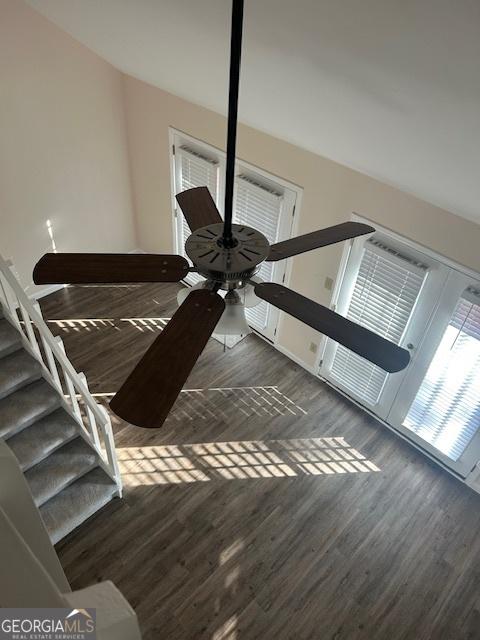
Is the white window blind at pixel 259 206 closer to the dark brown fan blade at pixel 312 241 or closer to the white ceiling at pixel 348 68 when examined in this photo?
the white ceiling at pixel 348 68

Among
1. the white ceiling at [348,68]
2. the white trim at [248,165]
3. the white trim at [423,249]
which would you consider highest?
the white ceiling at [348,68]

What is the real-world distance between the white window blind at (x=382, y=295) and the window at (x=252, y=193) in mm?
832

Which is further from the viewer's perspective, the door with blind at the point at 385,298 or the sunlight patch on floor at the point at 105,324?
the sunlight patch on floor at the point at 105,324

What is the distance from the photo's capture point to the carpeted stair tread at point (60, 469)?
3379mm

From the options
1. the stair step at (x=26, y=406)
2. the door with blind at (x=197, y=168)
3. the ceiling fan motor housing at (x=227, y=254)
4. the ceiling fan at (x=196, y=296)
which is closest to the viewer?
the ceiling fan at (x=196, y=296)

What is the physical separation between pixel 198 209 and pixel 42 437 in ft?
8.33

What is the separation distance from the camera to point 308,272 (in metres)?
4.32

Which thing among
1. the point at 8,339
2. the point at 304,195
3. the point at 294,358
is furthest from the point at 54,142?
the point at 294,358

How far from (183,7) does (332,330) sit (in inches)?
59.5

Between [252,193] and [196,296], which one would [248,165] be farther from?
[196,296]

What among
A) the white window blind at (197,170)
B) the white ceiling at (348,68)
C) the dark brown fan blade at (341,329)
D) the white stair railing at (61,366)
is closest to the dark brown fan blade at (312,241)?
the dark brown fan blade at (341,329)

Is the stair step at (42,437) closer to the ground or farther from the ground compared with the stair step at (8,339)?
closer to the ground

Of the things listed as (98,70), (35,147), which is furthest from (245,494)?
(98,70)

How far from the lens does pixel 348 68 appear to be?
167cm
